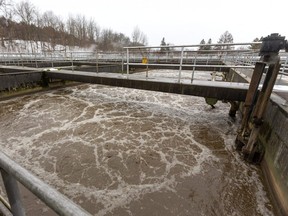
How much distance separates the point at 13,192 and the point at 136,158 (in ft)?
9.45

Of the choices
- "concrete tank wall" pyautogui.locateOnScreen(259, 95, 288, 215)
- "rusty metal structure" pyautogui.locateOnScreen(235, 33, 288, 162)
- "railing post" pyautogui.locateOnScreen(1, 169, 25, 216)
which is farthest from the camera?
"rusty metal structure" pyautogui.locateOnScreen(235, 33, 288, 162)

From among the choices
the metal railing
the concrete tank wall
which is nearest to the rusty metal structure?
the concrete tank wall

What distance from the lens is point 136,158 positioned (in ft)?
11.9

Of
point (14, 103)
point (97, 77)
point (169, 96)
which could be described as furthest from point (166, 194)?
point (14, 103)

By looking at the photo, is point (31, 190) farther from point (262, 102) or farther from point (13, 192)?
point (262, 102)

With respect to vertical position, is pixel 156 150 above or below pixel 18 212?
below

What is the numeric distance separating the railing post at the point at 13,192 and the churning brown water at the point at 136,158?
181 centimetres

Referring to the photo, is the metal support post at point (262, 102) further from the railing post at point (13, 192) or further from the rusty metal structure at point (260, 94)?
the railing post at point (13, 192)

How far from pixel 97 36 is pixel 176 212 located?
195 feet

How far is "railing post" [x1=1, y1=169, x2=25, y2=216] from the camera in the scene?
2.70 feet

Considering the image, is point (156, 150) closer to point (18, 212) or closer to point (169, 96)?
point (18, 212)

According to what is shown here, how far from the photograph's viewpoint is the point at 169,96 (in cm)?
852

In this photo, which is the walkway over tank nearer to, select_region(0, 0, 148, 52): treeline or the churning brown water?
the churning brown water

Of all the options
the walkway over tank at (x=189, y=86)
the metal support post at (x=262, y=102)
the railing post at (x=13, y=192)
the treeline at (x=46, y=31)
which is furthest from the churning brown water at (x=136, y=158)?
the treeline at (x=46, y=31)
